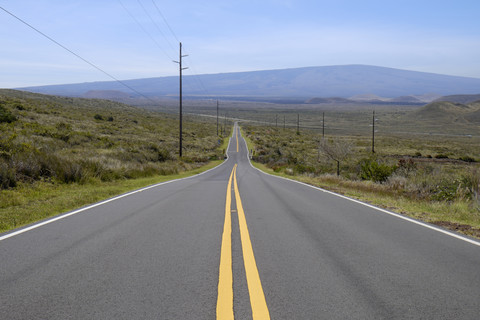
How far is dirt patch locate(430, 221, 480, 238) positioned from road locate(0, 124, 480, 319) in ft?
1.95

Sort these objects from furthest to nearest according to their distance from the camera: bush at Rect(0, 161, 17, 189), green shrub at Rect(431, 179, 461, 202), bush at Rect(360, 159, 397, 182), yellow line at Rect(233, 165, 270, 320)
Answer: bush at Rect(360, 159, 397, 182) < green shrub at Rect(431, 179, 461, 202) < bush at Rect(0, 161, 17, 189) < yellow line at Rect(233, 165, 270, 320)

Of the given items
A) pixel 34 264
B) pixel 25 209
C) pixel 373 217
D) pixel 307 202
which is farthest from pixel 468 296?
pixel 25 209

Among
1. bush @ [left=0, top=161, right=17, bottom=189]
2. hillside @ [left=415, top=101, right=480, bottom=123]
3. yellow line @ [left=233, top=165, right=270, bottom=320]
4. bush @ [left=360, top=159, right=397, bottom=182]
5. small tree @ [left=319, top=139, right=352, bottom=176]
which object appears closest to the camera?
yellow line @ [left=233, top=165, right=270, bottom=320]

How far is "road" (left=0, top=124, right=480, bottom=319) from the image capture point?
3.53 m

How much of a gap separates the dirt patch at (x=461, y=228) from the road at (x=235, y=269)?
59cm

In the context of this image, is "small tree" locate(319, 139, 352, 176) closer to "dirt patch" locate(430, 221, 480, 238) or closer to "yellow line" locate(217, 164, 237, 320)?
"dirt patch" locate(430, 221, 480, 238)

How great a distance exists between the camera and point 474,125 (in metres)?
136

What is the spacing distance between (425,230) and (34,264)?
651 centimetres

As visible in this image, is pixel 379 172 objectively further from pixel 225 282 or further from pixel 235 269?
pixel 225 282

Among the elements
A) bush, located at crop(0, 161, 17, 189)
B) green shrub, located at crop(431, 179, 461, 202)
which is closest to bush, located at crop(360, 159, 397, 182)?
green shrub, located at crop(431, 179, 461, 202)

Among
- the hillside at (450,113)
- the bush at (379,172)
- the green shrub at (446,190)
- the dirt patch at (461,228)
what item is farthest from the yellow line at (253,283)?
the hillside at (450,113)

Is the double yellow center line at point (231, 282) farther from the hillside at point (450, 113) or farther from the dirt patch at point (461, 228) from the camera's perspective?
the hillside at point (450, 113)

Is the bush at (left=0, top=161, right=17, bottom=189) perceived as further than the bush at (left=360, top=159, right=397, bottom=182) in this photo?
No

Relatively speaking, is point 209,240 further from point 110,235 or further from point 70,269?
point 70,269
